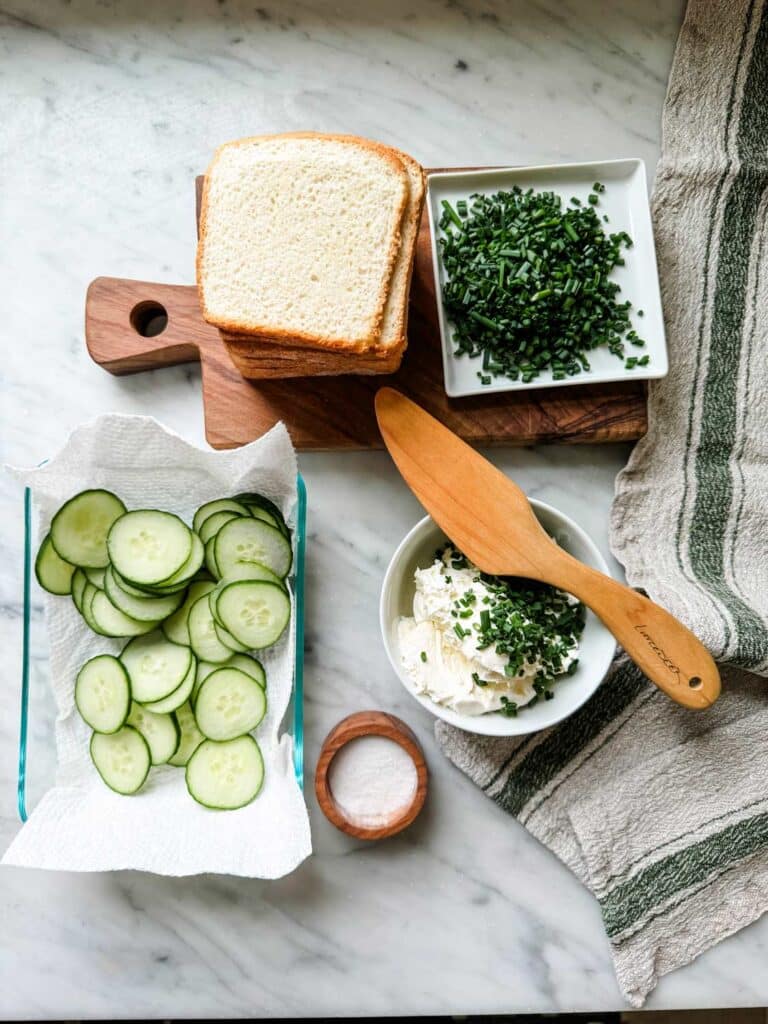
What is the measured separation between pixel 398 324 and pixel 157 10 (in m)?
0.82

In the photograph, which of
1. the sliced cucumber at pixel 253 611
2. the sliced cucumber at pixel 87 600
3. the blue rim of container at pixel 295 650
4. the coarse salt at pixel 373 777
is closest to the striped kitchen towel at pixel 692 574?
the coarse salt at pixel 373 777

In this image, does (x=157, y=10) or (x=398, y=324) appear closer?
(x=398, y=324)

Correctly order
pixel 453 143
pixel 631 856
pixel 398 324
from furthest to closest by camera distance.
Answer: pixel 453 143
pixel 631 856
pixel 398 324

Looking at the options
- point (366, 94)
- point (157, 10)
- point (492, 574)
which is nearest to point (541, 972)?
point (492, 574)

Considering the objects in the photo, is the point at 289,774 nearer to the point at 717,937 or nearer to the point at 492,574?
the point at 492,574

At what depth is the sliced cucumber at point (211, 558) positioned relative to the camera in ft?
5.06

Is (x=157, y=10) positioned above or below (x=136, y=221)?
above

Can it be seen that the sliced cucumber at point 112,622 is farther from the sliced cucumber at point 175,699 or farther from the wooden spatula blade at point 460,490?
the wooden spatula blade at point 460,490

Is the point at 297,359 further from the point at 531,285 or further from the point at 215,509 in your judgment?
the point at 531,285

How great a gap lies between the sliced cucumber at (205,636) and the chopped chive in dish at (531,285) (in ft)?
2.02

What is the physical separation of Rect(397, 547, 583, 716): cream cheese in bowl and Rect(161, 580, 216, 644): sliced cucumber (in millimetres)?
353

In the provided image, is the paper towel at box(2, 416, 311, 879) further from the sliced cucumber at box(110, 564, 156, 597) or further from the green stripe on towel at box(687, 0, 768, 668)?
the green stripe on towel at box(687, 0, 768, 668)

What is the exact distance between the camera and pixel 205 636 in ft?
5.08

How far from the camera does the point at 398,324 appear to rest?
146 centimetres
